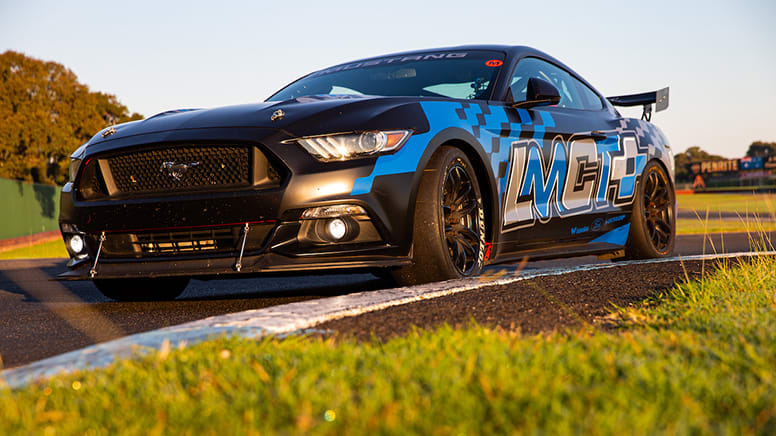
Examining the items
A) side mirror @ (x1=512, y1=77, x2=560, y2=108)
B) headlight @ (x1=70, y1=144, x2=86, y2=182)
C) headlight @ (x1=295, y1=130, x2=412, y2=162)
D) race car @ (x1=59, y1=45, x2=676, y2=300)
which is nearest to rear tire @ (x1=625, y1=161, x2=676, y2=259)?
race car @ (x1=59, y1=45, x2=676, y2=300)

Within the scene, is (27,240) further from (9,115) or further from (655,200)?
(655,200)

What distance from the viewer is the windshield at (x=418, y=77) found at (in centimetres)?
578

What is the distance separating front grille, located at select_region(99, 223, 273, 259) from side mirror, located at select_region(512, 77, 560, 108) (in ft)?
7.21

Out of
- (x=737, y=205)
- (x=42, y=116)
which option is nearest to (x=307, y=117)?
(x=737, y=205)

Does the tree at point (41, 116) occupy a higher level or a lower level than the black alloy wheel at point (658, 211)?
higher

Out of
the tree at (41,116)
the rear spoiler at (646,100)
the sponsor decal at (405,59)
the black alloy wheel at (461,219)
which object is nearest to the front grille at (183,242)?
the black alloy wheel at (461,219)

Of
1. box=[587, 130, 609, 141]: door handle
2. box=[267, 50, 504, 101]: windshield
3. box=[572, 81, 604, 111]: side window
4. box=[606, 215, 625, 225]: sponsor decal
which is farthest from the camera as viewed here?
box=[572, 81, 604, 111]: side window

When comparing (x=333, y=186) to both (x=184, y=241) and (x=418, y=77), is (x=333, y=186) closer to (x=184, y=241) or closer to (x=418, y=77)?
(x=184, y=241)

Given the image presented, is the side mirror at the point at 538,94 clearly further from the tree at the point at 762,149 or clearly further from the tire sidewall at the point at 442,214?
the tree at the point at 762,149

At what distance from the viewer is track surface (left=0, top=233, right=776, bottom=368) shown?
3.73 m

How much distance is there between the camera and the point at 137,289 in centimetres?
554

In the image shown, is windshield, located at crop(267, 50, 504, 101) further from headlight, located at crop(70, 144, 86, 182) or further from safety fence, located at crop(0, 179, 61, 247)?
safety fence, located at crop(0, 179, 61, 247)

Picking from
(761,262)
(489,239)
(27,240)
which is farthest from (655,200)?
(27,240)

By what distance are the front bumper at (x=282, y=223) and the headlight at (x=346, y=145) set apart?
0.16 ft
